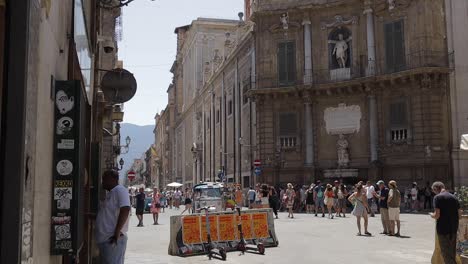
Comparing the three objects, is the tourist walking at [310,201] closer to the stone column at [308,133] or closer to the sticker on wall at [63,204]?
the stone column at [308,133]

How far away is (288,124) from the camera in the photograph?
3538 centimetres

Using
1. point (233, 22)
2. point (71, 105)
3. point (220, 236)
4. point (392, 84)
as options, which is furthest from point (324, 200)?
point (233, 22)

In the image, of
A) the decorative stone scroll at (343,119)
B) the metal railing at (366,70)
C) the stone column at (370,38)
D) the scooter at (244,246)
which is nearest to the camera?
the scooter at (244,246)

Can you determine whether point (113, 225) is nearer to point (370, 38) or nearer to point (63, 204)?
point (63, 204)

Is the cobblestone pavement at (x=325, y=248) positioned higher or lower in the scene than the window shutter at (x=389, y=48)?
lower

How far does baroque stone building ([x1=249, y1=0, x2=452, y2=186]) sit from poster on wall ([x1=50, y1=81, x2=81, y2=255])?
28041 mm

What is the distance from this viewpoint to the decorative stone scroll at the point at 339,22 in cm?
3403

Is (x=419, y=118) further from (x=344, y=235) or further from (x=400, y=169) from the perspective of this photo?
(x=344, y=235)

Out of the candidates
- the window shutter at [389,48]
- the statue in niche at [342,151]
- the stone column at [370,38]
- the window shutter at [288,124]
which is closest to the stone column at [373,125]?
the statue in niche at [342,151]

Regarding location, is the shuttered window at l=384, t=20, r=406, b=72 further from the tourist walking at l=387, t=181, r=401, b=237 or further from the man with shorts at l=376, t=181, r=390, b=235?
the tourist walking at l=387, t=181, r=401, b=237

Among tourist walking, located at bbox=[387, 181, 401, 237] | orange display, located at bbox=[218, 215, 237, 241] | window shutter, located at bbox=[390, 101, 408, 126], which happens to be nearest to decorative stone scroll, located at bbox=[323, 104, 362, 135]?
window shutter, located at bbox=[390, 101, 408, 126]

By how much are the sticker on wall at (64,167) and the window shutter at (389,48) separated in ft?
98.1

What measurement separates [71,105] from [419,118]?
28.5 metres

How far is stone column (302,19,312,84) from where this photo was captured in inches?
1364
